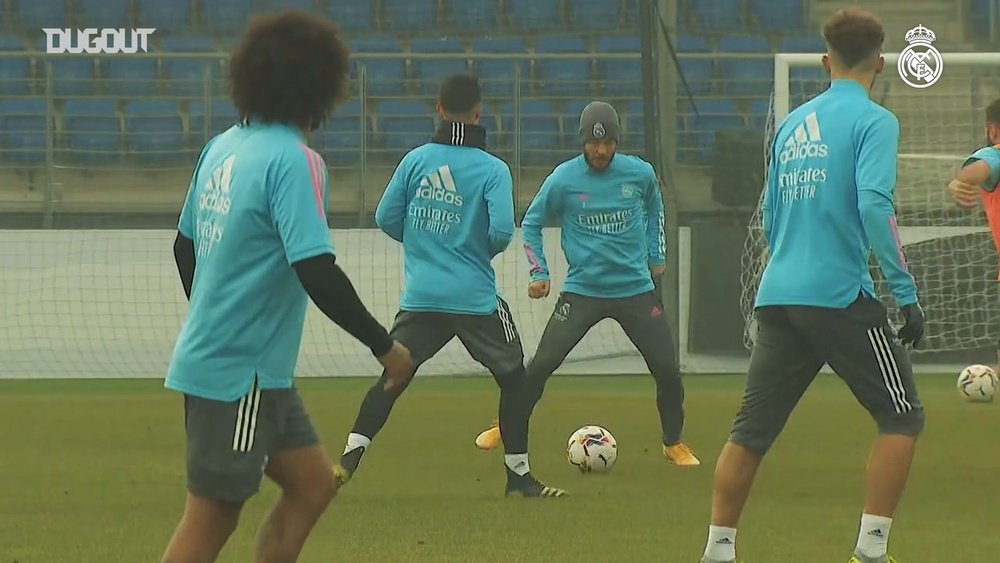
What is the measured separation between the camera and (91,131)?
1909cm

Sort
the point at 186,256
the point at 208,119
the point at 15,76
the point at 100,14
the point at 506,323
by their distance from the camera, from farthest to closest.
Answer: the point at 100,14, the point at 15,76, the point at 208,119, the point at 506,323, the point at 186,256

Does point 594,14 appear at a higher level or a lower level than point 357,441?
higher

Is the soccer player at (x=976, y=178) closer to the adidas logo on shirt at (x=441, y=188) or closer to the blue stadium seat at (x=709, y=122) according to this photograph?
the adidas logo on shirt at (x=441, y=188)

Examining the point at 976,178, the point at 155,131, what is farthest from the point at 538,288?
the point at 155,131

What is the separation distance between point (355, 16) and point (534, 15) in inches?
89.6

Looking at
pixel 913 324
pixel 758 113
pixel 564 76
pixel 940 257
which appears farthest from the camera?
pixel 564 76

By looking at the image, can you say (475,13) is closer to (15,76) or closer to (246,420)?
(15,76)

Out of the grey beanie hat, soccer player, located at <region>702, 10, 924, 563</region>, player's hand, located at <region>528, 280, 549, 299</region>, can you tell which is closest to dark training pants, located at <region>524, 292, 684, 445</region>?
player's hand, located at <region>528, 280, 549, 299</region>

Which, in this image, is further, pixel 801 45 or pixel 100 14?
pixel 100 14

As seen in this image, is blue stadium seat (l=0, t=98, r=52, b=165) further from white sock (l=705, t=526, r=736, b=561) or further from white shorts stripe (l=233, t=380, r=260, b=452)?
white shorts stripe (l=233, t=380, r=260, b=452)

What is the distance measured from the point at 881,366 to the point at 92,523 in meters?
3.59

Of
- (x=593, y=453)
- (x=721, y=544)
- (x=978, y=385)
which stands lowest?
(x=978, y=385)

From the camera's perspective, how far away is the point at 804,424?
1212cm

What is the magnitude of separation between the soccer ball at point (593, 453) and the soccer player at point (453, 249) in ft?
3.08
